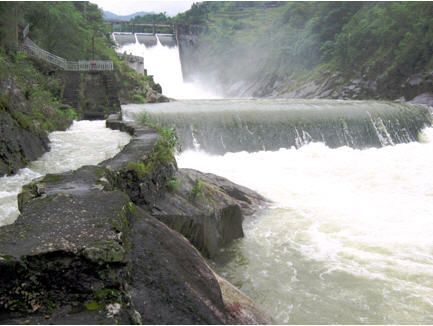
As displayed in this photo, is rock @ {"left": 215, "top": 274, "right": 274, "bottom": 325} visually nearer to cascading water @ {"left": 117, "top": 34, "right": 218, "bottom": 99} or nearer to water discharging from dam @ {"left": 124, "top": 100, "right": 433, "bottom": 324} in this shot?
water discharging from dam @ {"left": 124, "top": 100, "right": 433, "bottom": 324}

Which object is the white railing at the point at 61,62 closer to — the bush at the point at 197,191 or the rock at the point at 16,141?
the rock at the point at 16,141

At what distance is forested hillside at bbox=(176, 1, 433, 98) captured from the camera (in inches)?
1089

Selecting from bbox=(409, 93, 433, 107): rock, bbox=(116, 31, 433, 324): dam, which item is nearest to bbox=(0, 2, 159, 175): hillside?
bbox=(116, 31, 433, 324): dam

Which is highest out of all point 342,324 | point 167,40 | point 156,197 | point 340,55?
point 167,40

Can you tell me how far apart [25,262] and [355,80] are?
30755 mm

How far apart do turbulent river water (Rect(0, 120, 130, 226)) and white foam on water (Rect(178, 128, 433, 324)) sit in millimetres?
2427

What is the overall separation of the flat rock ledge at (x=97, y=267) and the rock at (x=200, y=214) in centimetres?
134

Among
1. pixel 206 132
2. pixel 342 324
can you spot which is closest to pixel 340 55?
pixel 206 132

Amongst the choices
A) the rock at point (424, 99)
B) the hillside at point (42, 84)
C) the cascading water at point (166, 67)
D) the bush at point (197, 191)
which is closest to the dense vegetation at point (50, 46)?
the hillside at point (42, 84)

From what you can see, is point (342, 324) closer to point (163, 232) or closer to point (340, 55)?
point (163, 232)

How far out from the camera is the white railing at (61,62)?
790 inches

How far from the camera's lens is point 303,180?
1073 cm

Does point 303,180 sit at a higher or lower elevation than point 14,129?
lower

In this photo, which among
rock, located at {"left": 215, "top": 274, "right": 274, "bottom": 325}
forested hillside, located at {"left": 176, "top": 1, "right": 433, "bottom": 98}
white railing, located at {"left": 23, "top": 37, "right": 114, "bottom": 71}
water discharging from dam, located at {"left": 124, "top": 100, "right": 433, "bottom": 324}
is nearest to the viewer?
rock, located at {"left": 215, "top": 274, "right": 274, "bottom": 325}
